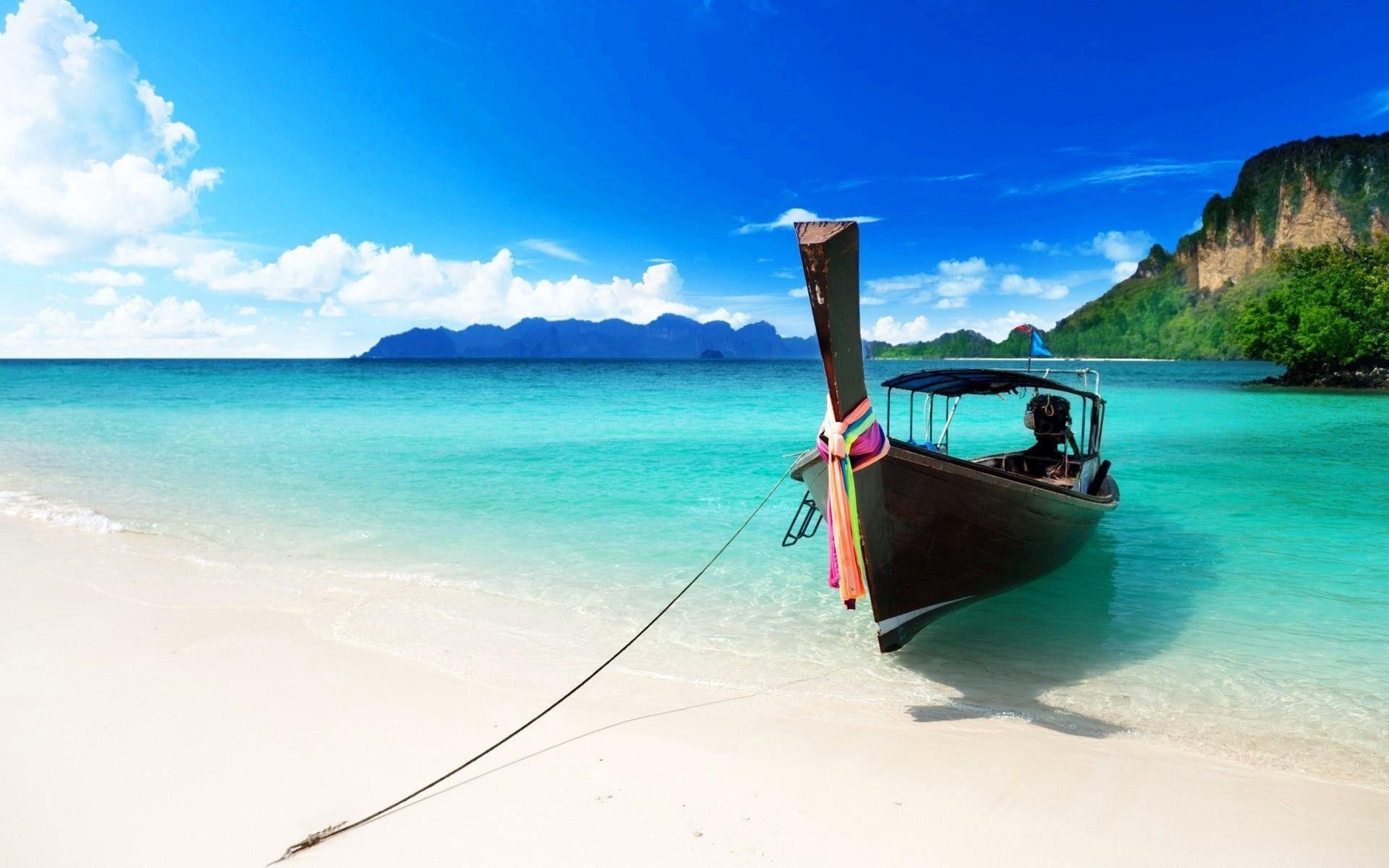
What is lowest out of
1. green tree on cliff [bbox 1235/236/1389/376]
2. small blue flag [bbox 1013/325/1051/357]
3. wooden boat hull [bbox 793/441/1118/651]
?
wooden boat hull [bbox 793/441/1118/651]

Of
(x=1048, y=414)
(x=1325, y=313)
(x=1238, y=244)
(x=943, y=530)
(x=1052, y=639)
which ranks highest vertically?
(x=1238, y=244)

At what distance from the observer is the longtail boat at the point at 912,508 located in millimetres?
3850

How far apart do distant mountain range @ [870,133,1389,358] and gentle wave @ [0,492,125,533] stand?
13450cm

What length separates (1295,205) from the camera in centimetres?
12925

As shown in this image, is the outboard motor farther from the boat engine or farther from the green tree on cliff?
the green tree on cliff

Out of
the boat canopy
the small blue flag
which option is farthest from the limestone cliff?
the boat canopy

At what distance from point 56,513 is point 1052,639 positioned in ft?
43.0

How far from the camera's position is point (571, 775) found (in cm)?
403

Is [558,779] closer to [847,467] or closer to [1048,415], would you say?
[847,467]

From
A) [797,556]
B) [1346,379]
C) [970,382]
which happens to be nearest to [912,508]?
[970,382]

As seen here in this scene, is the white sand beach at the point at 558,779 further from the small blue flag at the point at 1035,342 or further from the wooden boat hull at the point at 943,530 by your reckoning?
the small blue flag at the point at 1035,342

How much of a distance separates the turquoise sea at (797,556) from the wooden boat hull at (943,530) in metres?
0.53

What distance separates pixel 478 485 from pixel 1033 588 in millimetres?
9579

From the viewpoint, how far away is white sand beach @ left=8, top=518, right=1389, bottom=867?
3.43 metres
